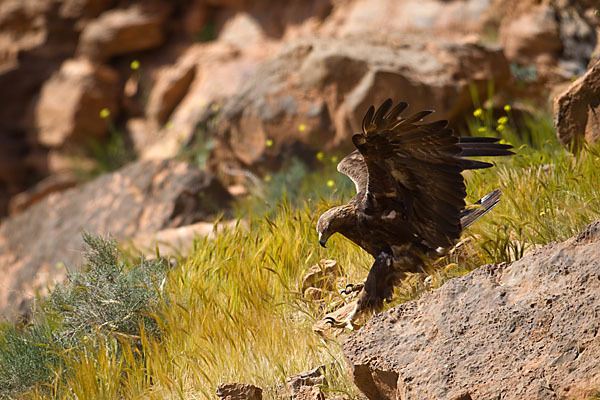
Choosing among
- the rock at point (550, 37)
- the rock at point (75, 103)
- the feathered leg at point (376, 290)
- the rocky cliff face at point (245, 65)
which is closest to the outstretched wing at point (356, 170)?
the feathered leg at point (376, 290)

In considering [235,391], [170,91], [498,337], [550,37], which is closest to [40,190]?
[170,91]

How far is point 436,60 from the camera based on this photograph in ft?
23.7

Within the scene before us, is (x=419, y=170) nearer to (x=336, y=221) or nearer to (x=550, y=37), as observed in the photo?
(x=336, y=221)

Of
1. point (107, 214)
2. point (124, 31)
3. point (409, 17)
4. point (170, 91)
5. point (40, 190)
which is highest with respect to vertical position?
point (124, 31)

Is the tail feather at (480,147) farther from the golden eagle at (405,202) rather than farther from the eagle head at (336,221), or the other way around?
the eagle head at (336,221)

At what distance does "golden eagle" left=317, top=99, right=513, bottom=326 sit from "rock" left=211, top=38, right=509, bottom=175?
3.55m

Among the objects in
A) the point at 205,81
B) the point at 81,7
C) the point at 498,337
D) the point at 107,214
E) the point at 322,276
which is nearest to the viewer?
the point at 498,337

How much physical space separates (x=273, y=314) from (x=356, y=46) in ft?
14.4

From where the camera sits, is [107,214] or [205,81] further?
[205,81]

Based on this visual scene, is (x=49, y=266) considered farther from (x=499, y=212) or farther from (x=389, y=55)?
(x=499, y=212)

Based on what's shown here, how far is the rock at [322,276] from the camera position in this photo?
12.6 ft

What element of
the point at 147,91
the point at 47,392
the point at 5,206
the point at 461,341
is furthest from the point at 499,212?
the point at 5,206

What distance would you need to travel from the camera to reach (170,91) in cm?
1180

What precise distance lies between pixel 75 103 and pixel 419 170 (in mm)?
9701
